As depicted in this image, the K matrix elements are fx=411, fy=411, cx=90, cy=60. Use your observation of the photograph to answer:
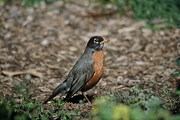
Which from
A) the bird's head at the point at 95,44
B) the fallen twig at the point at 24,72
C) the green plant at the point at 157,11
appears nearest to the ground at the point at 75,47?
the fallen twig at the point at 24,72

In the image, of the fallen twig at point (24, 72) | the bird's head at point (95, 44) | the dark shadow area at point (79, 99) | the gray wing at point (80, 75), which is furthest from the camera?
the fallen twig at point (24, 72)

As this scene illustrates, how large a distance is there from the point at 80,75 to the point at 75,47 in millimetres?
2559

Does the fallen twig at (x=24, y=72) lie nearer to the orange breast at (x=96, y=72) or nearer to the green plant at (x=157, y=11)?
the orange breast at (x=96, y=72)

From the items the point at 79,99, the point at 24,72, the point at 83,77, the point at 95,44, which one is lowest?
the point at 79,99

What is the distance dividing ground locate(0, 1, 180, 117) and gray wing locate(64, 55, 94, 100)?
0.78 feet

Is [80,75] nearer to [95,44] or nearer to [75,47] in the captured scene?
[95,44]

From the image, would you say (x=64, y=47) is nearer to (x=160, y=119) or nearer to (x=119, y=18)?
(x=119, y=18)

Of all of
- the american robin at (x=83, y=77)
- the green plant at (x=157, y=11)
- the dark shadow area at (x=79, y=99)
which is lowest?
the dark shadow area at (x=79, y=99)

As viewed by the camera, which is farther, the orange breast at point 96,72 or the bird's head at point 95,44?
the bird's head at point 95,44

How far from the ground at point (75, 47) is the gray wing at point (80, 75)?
0.78 ft

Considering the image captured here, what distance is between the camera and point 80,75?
20.4 ft

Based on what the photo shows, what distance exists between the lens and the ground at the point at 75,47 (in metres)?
7.11

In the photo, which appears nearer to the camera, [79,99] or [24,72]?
[79,99]

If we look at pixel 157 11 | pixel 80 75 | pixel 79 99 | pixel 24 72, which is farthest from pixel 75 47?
pixel 80 75
